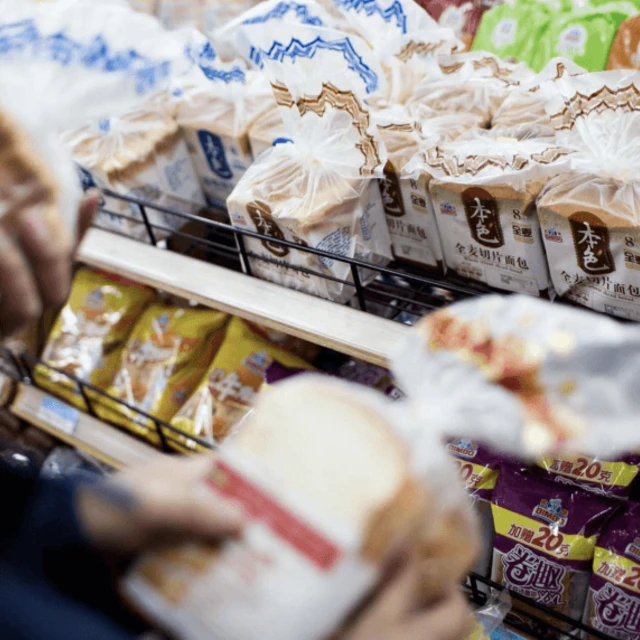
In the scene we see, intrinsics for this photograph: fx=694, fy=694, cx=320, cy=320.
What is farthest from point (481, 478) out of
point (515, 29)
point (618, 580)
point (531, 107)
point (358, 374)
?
point (515, 29)

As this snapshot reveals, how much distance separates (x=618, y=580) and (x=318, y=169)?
0.76 metres

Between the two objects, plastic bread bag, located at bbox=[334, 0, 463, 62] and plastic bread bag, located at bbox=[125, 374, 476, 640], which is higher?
plastic bread bag, located at bbox=[334, 0, 463, 62]

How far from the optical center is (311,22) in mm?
1223

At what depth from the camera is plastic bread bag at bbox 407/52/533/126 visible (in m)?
1.31

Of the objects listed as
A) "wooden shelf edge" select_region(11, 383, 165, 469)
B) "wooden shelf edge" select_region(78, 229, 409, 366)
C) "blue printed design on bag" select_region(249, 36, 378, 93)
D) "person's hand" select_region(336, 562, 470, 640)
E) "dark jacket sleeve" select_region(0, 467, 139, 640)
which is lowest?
"wooden shelf edge" select_region(11, 383, 165, 469)

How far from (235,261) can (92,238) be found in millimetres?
301

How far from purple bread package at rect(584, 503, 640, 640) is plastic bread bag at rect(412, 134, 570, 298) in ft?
1.19

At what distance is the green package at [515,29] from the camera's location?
1.73 m

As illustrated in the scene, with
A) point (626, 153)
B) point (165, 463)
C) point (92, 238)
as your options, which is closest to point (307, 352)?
point (92, 238)

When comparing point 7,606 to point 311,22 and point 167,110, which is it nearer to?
point 311,22

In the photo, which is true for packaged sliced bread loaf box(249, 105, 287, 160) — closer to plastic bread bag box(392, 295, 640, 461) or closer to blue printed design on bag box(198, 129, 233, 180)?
blue printed design on bag box(198, 129, 233, 180)

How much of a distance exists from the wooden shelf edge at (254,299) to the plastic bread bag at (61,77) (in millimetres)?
326

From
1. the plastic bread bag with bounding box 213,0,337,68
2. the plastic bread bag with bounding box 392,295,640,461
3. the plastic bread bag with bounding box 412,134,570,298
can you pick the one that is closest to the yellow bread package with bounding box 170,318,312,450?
the plastic bread bag with bounding box 412,134,570,298

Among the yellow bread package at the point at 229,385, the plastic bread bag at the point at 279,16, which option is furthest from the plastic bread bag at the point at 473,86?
the yellow bread package at the point at 229,385
